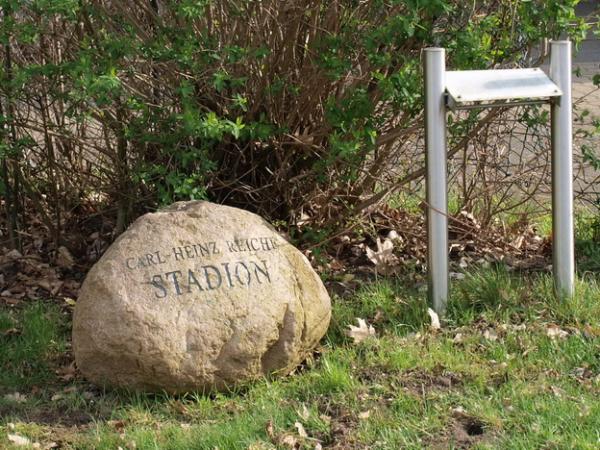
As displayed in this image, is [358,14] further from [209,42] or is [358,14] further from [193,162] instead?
[193,162]

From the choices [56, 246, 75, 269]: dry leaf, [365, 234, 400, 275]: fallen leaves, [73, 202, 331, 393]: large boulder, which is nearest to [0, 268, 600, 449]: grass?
[73, 202, 331, 393]: large boulder

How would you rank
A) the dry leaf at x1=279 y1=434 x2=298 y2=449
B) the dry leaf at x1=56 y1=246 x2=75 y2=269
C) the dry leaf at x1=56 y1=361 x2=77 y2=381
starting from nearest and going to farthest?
the dry leaf at x1=279 y1=434 x2=298 y2=449 → the dry leaf at x1=56 y1=361 x2=77 y2=381 → the dry leaf at x1=56 y1=246 x2=75 y2=269

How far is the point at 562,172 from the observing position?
5406 millimetres

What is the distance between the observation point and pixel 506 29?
591cm

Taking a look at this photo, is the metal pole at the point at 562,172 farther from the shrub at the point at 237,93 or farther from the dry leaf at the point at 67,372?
the dry leaf at the point at 67,372

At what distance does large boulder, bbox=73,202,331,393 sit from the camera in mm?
4609

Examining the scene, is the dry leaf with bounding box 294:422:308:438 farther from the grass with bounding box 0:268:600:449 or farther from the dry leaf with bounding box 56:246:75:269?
the dry leaf with bounding box 56:246:75:269

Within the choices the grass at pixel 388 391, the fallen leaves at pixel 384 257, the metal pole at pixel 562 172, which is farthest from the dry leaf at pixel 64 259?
the metal pole at pixel 562 172

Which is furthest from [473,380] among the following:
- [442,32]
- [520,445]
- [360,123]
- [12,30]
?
[12,30]

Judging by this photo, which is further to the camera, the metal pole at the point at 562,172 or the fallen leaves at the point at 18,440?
the metal pole at the point at 562,172

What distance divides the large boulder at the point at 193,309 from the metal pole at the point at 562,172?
1332 mm

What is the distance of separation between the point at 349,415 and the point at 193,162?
1948 millimetres

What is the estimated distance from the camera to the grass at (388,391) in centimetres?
432

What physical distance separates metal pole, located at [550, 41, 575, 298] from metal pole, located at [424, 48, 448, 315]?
589 millimetres
